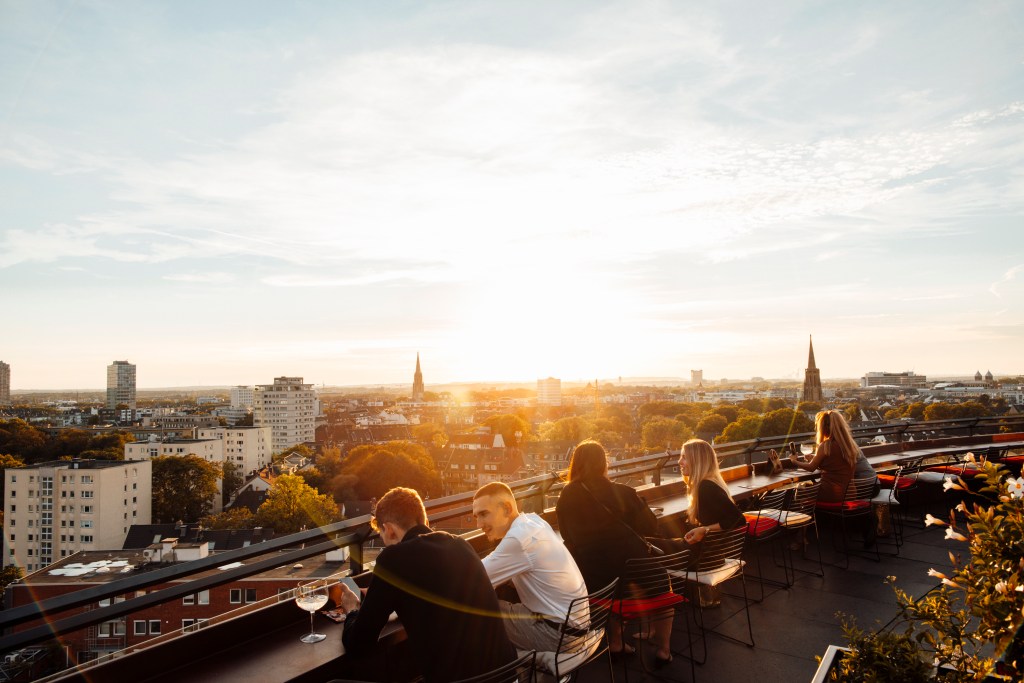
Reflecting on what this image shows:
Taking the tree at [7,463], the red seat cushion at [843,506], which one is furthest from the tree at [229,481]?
the red seat cushion at [843,506]

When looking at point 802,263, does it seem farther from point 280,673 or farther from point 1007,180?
point 280,673

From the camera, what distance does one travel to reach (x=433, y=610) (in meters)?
2.24

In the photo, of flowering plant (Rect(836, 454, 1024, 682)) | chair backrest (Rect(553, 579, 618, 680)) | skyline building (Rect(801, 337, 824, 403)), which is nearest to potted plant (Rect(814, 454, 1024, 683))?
flowering plant (Rect(836, 454, 1024, 682))

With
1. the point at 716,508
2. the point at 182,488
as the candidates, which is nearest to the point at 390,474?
the point at 182,488

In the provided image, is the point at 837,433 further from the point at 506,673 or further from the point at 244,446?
the point at 244,446

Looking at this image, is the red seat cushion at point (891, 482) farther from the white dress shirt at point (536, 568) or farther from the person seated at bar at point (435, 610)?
the person seated at bar at point (435, 610)

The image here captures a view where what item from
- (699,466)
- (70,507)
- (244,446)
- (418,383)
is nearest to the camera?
(699,466)

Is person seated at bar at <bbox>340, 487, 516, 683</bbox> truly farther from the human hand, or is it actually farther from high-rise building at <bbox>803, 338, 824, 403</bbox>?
high-rise building at <bbox>803, 338, 824, 403</bbox>

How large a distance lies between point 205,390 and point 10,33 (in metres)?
201

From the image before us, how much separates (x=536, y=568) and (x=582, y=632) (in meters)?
0.35

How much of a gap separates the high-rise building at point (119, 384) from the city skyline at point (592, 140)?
84.0 metres

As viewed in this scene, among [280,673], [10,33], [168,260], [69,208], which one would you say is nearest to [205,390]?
[168,260]

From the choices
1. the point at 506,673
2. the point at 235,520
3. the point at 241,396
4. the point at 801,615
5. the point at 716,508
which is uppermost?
the point at 716,508

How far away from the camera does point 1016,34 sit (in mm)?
6922
